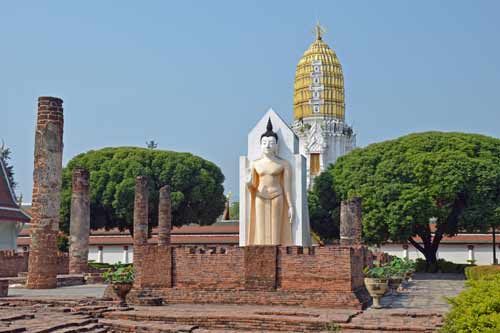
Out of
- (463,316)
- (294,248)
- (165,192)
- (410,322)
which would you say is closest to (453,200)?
(165,192)

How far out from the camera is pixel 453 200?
115ft

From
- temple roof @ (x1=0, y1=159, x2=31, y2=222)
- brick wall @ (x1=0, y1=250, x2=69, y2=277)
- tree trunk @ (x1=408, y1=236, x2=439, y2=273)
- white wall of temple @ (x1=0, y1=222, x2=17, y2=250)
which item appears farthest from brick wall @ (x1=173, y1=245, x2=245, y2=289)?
white wall of temple @ (x1=0, y1=222, x2=17, y2=250)

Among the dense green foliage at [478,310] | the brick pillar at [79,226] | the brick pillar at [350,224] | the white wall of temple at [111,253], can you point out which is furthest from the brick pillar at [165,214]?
the dense green foliage at [478,310]

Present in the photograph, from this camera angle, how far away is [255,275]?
1630 centimetres

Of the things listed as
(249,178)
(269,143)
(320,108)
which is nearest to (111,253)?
(249,178)

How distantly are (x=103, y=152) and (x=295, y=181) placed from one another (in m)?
29.0

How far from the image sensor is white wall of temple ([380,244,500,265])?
44.8m

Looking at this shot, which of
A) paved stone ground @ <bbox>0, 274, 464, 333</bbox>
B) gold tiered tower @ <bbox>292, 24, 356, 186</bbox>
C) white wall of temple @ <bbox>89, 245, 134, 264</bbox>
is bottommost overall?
paved stone ground @ <bbox>0, 274, 464, 333</bbox>

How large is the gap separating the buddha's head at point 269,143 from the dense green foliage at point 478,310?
967cm

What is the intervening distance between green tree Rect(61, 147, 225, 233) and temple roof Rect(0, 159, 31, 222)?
328cm

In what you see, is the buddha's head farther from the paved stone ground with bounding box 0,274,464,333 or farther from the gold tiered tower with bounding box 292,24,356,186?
the gold tiered tower with bounding box 292,24,356,186

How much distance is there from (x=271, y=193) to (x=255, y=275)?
303 centimetres

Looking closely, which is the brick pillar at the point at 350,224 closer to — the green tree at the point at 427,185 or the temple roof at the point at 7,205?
the green tree at the point at 427,185

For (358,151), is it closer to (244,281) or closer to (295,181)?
(295,181)
